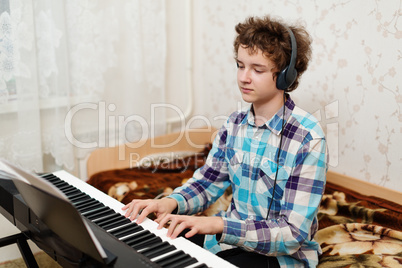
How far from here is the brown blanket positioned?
1473 millimetres

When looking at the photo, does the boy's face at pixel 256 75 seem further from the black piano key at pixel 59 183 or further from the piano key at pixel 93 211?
the black piano key at pixel 59 183

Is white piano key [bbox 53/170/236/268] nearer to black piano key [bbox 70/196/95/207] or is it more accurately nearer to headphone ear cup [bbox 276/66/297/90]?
black piano key [bbox 70/196/95/207]

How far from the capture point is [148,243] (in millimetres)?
1023


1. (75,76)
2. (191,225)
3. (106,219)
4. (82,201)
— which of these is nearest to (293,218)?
(191,225)

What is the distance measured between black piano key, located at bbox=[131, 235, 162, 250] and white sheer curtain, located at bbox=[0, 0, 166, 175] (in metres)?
1.23

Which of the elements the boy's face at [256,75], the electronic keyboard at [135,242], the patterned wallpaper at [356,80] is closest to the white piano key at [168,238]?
the electronic keyboard at [135,242]

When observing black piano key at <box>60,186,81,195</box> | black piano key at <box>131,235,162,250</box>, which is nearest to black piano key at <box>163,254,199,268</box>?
black piano key at <box>131,235,162,250</box>

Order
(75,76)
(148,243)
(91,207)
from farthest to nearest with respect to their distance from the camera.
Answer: (75,76) → (91,207) → (148,243)

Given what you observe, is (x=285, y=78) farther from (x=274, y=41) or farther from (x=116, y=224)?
(x=116, y=224)

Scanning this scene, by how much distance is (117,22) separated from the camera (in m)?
2.23

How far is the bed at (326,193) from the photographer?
1510mm

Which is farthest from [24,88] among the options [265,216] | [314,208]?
[314,208]

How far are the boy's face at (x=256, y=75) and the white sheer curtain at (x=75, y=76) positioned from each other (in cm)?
108

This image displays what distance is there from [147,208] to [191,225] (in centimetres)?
16
